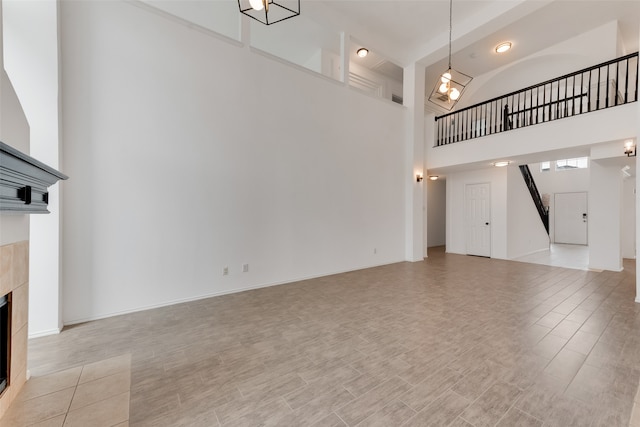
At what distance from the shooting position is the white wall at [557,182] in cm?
965

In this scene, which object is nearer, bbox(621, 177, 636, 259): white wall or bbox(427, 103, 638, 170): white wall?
bbox(427, 103, 638, 170): white wall

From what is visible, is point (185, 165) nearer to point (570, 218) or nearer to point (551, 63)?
point (551, 63)

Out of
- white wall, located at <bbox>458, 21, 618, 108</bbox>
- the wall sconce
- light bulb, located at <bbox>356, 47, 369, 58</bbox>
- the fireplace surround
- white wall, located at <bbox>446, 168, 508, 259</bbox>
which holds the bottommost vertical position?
the fireplace surround

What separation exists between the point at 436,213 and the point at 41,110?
10097mm

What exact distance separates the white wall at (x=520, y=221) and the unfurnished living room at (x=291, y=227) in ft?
0.33

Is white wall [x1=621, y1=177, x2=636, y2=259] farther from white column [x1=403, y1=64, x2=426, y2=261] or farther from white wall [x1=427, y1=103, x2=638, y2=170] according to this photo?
white column [x1=403, y1=64, x2=426, y2=261]

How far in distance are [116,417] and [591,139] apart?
733 cm

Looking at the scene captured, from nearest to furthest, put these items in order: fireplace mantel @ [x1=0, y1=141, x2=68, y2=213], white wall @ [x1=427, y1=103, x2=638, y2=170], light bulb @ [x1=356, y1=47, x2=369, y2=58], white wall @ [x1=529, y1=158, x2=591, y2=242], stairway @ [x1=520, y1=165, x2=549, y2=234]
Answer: fireplace mantel @ [x1=0, y1=141, x2=68, y2=213] < white wall @ [x1=427, y1=103, x2=638, y2=170] < light bulb @ [x1=356, y1=47, x2=369, y2=58] < stairway @ [x1=520, y1=165, x2=549, y2=234] < white wall @ [x1=529, y1=158, x2=591, y2=242]

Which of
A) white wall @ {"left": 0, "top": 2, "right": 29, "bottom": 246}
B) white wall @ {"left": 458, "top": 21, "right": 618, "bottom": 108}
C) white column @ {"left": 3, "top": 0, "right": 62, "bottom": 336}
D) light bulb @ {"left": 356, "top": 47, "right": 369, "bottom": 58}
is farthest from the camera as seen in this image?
light bulb @ {"left": 356, "top": 47, "right": 369, "bottom": 58}

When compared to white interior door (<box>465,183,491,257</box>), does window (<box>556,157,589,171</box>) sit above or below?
above

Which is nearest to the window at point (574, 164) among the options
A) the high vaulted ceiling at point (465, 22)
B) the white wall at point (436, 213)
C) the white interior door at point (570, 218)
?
the white interior door at point (570, 218)

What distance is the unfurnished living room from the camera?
1.83m

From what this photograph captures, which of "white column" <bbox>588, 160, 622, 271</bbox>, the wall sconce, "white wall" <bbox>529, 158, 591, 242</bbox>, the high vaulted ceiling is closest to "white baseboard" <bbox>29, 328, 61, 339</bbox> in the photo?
the high vaulted ceiling

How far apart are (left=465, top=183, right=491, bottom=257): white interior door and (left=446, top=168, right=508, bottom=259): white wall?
11cm
